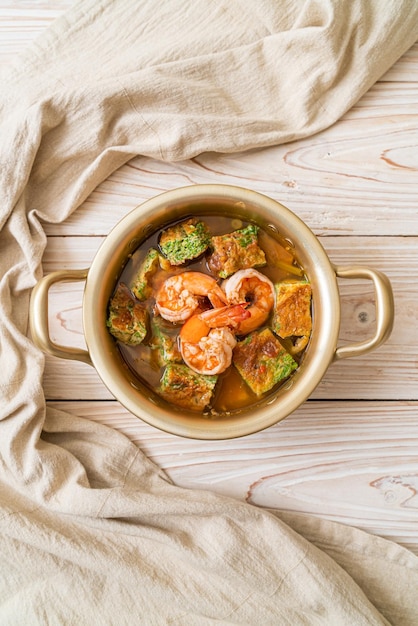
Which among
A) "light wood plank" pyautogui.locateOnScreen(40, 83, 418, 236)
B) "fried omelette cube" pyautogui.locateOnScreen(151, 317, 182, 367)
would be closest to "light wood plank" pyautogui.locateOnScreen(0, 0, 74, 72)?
"light wood plank" pyautogui.locateOnScreen(40, 83, 418, 236)

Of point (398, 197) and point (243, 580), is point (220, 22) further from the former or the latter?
point (243, 580)

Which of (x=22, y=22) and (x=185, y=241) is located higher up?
(x=22, y=22)

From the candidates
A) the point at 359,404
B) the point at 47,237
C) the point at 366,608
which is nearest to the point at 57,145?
the point at 47,237

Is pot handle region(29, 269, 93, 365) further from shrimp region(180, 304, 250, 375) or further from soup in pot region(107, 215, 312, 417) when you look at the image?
shrimp region(180, 304, 250, 375)

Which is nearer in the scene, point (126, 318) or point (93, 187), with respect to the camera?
point (126, 318)

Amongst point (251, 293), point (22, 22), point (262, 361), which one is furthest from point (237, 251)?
point (22, 22)

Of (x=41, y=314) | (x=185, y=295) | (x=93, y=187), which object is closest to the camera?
(x=41, y=314)

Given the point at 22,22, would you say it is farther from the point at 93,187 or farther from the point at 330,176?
the point at 330,176
